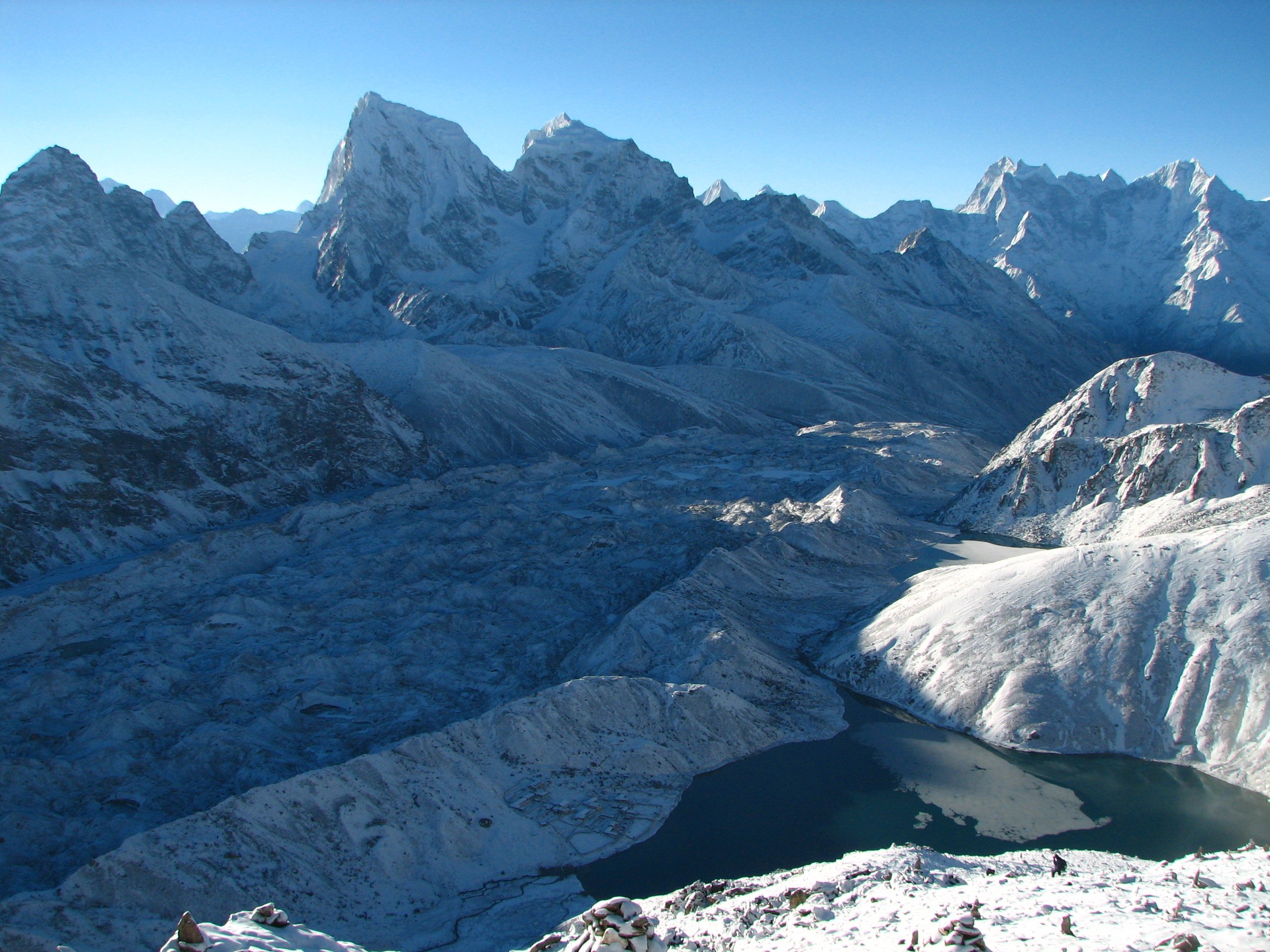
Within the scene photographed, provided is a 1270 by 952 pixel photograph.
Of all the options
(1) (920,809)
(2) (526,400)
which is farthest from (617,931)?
(2) (526,400)

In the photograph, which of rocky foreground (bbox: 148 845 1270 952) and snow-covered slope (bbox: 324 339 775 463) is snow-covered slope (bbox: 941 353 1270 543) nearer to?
rocky foreground (bbox: 148 845 1270 952)

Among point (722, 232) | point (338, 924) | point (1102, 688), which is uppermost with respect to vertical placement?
point (722, 232)

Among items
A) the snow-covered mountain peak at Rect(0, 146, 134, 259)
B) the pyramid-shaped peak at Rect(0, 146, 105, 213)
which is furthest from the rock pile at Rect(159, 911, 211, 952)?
the pyramid-shaped peak at Rect(0, 146, 105, 213)

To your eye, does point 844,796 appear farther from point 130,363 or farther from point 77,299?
point 77,299

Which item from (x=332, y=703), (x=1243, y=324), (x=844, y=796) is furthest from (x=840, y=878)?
(x=1243, y=324)

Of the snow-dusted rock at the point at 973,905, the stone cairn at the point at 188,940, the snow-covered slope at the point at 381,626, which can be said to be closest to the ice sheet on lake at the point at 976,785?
the snow-covered slope at the point at 381,626

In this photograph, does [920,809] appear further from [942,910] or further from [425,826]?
[425,826]
